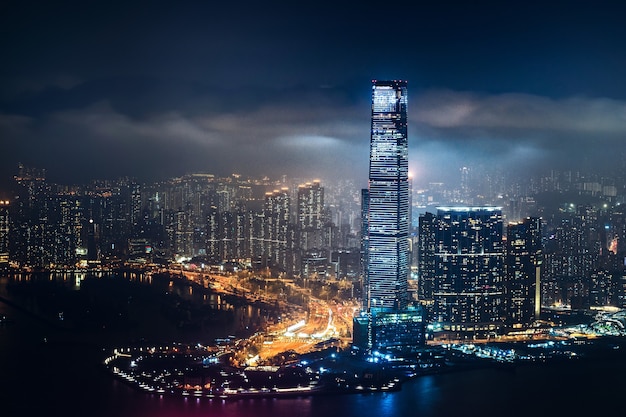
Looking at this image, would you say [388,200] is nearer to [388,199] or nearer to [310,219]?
[388,199]

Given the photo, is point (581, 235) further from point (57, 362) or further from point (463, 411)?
point (57, 362)

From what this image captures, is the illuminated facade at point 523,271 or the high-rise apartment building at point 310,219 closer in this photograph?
the illuminated facade at point 523,271

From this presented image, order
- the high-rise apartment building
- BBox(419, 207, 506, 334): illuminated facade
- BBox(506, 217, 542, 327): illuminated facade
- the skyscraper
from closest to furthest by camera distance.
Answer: the skyscraper
BBox(419, 207, 506, 334): illuminated facade
BBox(506, 217, 542, 327): illuminated facade
the high-rise apartment building

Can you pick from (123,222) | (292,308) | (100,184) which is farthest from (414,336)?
(123,222)

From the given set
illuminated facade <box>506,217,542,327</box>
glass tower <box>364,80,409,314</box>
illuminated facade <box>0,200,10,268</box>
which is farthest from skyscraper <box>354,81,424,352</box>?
illuminated facade <box>0,200,10,268</box>

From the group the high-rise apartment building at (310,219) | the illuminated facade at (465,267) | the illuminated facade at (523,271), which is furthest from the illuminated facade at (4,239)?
the illuminated facade at (523,271)

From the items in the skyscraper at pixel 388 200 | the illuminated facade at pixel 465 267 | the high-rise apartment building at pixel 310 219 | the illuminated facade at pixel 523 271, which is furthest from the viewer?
the high-rise apartment building at pixel 310 219

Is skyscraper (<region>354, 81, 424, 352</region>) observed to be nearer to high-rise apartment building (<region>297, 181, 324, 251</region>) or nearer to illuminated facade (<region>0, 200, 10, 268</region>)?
high-rise apartment building (<region>297, 181, 324, 251</region>)

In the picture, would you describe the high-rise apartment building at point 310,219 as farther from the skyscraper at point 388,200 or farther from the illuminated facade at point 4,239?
the illuminated facade at point 4,239
